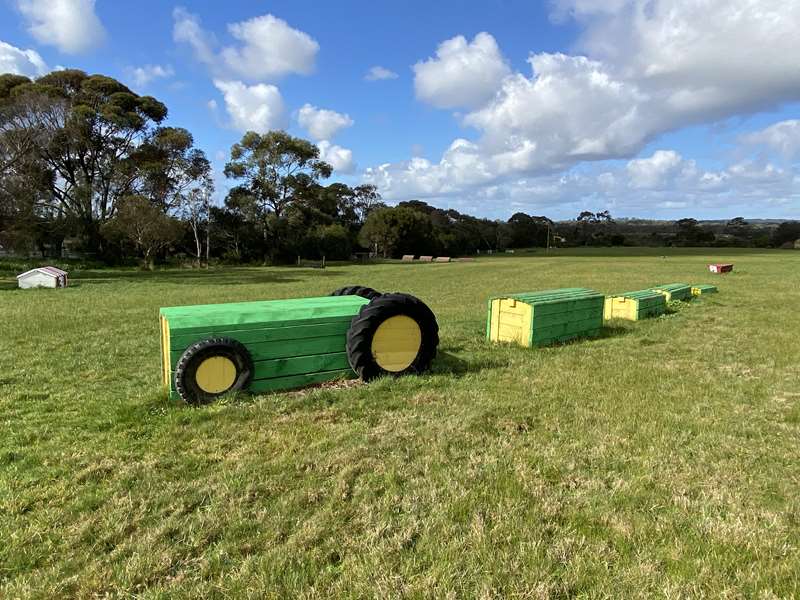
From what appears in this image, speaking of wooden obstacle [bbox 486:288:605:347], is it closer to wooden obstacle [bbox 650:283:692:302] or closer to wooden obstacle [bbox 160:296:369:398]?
wooden obstacle [bbox 160:296:369:398]

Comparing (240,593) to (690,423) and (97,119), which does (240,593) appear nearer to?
(690,423)

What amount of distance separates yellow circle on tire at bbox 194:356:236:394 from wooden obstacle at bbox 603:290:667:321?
7.73 m

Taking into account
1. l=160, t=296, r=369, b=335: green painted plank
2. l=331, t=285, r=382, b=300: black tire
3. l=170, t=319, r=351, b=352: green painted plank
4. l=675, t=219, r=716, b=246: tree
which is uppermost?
l=675, t=219, r=716, b=246: tree

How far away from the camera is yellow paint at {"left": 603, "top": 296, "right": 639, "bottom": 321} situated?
31.6 feet

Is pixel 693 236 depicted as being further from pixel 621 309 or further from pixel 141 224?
pixel 621 309

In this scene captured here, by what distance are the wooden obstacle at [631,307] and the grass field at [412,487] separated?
3926 millimetres

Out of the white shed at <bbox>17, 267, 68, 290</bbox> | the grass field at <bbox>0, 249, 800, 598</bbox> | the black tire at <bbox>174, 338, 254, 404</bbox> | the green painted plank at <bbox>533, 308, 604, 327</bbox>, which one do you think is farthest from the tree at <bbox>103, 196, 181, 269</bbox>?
the black tire at <bbox>174, 338, 254, 404</bbox>

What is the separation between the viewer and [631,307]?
381 inches

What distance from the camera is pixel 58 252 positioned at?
36.0 m

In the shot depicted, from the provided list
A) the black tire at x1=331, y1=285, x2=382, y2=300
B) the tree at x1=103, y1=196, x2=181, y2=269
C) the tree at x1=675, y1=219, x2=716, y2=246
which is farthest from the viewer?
the tree at x1=675, y1=219, x2=716, y2=246

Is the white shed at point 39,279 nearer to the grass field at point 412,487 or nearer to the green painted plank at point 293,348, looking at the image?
the grass field at point 412,487

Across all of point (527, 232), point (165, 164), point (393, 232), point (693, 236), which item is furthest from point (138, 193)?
point (693, 236)

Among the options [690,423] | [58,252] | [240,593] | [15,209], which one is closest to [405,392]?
[690,423]

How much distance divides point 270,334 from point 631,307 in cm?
779
